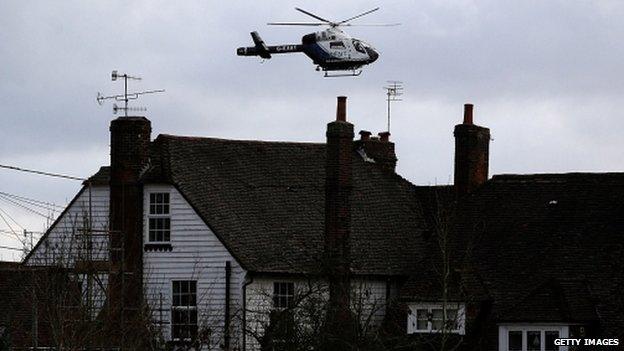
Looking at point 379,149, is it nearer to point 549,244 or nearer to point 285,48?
point 549,244

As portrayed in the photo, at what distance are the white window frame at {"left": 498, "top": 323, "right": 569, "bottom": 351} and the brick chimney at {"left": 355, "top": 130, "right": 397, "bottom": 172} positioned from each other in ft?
38.3

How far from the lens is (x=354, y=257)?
62.2m

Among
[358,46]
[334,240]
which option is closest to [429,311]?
[334,240]

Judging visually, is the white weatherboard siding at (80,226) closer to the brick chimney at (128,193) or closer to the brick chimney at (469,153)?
the brick chimney at (128,193)

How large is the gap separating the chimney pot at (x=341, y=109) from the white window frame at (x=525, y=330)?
924 centimetres

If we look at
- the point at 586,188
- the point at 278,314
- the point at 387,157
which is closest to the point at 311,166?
the point at 387,157

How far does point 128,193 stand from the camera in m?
63.4

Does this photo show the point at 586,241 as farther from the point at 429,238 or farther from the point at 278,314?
the point at 278,314

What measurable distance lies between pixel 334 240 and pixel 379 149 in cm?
727

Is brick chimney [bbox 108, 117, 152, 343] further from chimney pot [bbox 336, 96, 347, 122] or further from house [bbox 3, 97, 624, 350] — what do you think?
chimney pot [bbox 336, 96, 347, 122]

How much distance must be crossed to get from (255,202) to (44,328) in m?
10.2

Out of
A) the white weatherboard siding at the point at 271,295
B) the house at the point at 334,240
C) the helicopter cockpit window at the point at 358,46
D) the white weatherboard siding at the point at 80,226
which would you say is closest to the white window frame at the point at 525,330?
the house at the point at 334,240

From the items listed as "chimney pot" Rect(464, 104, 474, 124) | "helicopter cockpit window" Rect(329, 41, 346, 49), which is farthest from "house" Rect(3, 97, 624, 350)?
"helicopter cockpit window" Rect(329, 41, 346, 49)

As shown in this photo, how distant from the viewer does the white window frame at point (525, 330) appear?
57.4 metres
